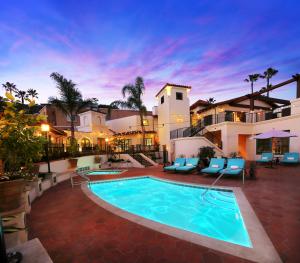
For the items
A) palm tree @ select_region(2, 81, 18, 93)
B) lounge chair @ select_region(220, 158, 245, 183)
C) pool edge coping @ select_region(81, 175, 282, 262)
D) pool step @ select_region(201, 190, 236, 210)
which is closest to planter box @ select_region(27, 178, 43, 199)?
pool edge coping @ select_region(81, 175, 282, 262)

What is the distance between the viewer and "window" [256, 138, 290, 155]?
15.4 meters

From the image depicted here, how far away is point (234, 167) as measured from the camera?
984 cm

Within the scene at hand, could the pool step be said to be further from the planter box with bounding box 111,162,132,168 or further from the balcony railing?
the balcony railing

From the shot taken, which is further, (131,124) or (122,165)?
(131,124)

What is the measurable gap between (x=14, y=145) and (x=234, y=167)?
1035 centimetres

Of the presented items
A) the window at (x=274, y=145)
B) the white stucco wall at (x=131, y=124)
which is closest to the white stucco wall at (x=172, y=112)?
the white stucco wall at (x=131, y=124)

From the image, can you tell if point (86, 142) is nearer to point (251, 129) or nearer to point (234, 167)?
point (234, 167)

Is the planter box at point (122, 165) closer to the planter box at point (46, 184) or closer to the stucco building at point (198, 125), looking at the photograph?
the stucco building at point (198, 125)

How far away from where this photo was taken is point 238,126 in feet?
55.6

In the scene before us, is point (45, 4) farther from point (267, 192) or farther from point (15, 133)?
point (267, 192)

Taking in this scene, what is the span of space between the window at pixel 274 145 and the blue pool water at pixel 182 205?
12.1m

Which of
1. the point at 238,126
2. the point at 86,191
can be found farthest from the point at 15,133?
the point at 238,126

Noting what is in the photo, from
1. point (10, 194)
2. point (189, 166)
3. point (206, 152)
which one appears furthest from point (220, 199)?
point (206, 152)

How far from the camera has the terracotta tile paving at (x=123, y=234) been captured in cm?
315
